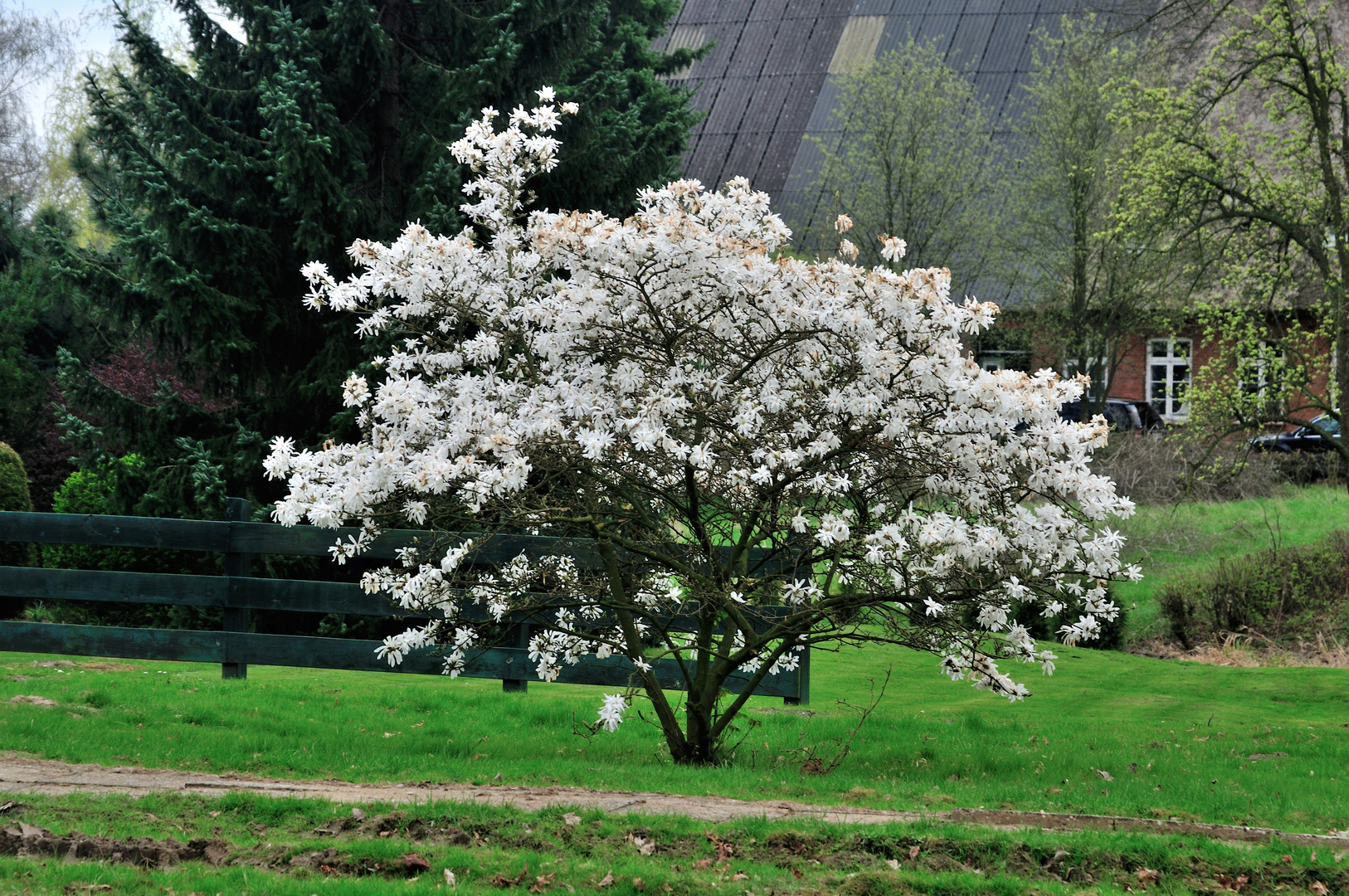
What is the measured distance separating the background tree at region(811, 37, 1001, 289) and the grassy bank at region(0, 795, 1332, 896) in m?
21.8

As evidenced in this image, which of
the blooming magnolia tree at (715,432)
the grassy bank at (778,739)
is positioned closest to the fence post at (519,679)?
the grassy bank at (778,739)

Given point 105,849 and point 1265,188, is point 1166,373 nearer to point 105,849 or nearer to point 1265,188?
point 1265,188

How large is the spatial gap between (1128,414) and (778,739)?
21470 mm

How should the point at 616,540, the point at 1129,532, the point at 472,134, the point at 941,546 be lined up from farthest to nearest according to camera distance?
the point at 1129,532 < the point at 472,134 < the point at 616,540 < the point at 941,546

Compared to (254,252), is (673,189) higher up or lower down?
lower down

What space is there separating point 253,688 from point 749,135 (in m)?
29.0

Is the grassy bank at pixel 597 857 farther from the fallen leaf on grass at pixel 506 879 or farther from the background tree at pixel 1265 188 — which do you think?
the background tree at pixel 1265 188

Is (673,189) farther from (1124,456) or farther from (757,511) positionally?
(1124,456)

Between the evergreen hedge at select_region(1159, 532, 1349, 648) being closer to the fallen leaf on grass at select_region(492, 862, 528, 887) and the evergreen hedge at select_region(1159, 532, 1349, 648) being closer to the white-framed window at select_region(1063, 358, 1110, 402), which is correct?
the white-framed window at select_region(1063, 358, 1110, 402)

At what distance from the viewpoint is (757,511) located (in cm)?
753

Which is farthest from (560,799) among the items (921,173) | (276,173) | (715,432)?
(921,173)

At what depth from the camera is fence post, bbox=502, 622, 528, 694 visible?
11.2 m

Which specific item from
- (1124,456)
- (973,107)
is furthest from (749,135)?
→ (1124,456)

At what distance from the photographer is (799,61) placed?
37.2m
